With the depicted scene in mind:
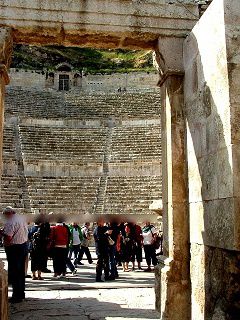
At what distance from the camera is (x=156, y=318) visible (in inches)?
219

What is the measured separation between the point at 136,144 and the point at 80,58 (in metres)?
26.5

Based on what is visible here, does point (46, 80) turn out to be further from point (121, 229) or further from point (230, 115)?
point (230, 115)

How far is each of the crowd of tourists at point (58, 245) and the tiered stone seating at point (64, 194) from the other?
8.42m

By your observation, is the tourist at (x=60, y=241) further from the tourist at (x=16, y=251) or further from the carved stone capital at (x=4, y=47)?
the carved stone capital at (x=4, y=47)

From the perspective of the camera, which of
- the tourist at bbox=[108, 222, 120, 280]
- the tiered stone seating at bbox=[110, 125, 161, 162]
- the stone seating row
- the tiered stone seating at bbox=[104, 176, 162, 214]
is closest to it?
the tourist at bbox=[108, 222, 120, 280]

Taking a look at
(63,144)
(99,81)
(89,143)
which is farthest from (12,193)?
(99,81)

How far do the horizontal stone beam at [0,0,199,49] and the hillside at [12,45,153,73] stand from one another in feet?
129

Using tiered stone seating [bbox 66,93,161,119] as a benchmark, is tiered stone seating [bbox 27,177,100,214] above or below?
below

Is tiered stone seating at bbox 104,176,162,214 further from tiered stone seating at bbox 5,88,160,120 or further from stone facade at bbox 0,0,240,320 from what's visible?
stone facade at bbox 0,0,240,320

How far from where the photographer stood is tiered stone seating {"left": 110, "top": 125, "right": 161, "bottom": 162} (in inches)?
976

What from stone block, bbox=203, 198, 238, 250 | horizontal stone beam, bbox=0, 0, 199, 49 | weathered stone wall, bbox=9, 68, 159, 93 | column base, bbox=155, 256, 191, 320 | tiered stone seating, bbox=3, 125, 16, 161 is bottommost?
column base, bbox=155, 256, 191, 320

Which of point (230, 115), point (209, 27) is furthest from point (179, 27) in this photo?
point (230, 115)

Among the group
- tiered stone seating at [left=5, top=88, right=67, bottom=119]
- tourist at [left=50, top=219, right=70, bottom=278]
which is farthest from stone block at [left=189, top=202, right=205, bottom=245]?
tiered stone seating at [left=5, top=88, right=67, bottom=119]

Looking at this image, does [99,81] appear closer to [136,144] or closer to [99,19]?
[136,144]
